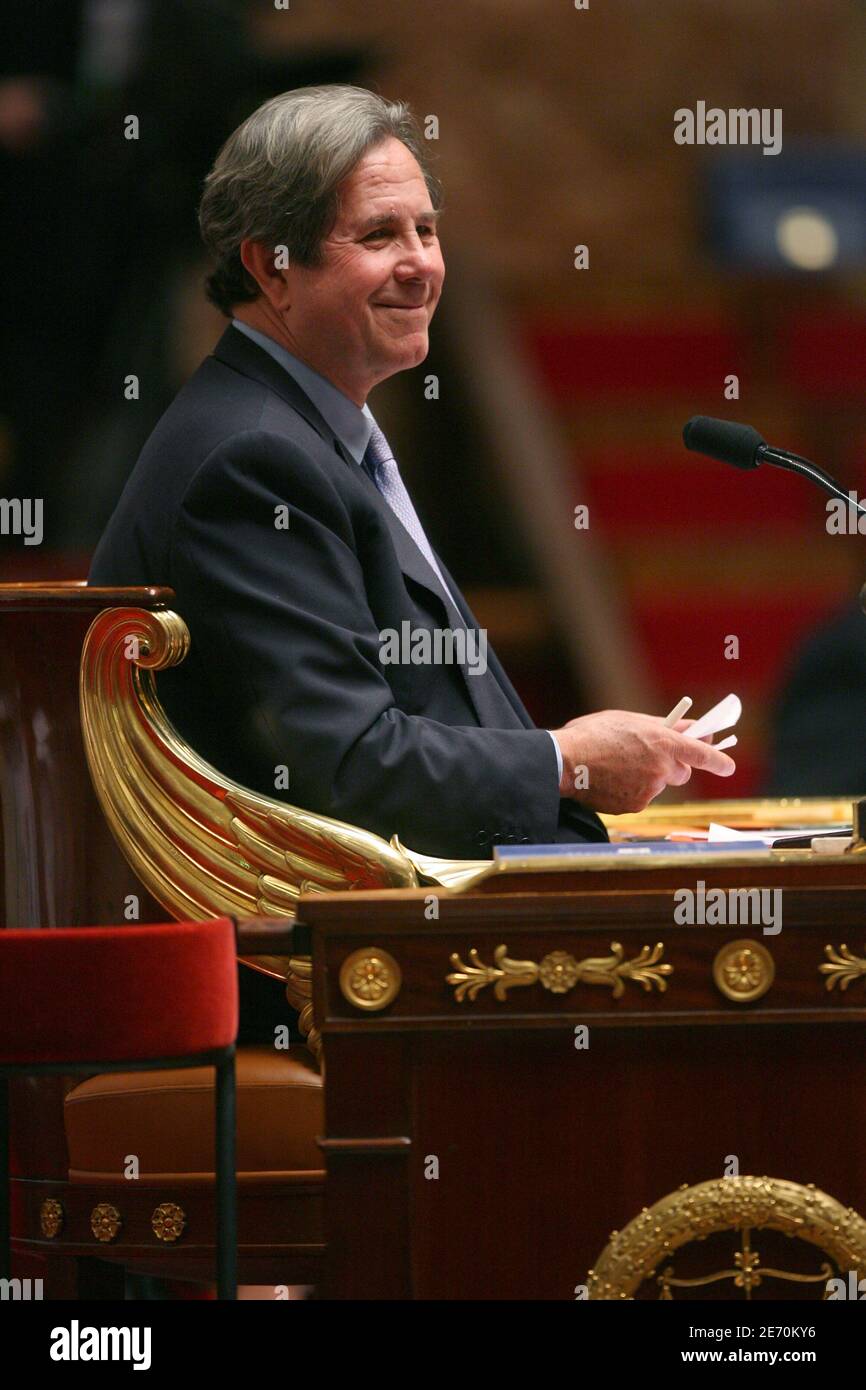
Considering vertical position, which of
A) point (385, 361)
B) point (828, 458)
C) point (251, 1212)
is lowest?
point (251, 1212)

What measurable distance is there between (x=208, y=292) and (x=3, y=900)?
71 centimetres

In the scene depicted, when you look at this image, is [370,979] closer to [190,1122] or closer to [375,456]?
[190,1122]

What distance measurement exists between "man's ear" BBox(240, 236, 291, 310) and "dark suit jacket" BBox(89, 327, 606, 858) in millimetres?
134

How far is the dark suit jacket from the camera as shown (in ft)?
6.13

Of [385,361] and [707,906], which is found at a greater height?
[385,361]

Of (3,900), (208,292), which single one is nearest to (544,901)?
(3,900)

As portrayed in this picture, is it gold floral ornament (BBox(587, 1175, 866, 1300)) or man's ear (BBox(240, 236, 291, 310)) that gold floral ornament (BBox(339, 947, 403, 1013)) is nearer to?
gold floral ornament (BBox(587, 1175, 866, 1300))

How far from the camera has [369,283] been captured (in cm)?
208

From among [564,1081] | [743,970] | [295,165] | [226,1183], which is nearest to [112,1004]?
[226,1183]

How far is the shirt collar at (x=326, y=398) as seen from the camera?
6.93 ft

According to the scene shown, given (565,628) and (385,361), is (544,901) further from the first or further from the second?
(565,628)

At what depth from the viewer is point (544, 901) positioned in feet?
5.70

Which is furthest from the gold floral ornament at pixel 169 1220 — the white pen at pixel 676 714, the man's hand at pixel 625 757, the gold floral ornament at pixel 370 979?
the white pen at pixel 676 714

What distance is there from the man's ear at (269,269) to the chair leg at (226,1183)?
821 mm
